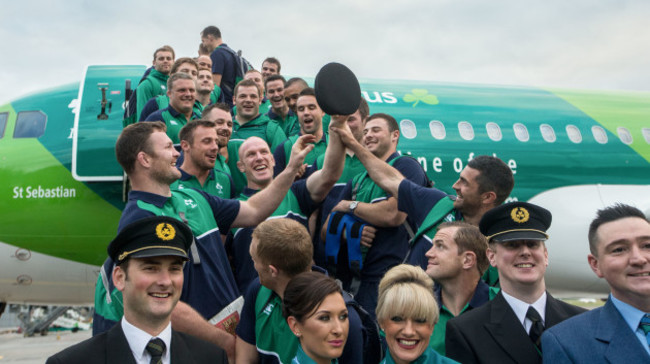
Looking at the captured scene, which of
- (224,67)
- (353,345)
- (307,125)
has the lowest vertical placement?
(353,345)

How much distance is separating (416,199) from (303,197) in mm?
1036

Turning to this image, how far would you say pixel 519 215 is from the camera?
3.38 metres

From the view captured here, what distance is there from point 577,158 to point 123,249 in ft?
32.4

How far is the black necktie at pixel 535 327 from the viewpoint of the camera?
3182mm

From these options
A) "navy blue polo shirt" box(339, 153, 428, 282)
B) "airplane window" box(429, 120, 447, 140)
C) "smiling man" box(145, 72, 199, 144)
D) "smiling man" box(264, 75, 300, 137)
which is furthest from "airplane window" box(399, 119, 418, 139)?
"navy blue polo shirt" box(339, 153, 428, 282)

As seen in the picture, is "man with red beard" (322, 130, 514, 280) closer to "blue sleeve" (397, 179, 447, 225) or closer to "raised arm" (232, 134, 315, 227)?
"blue sleeve" (397, 179, 447, 225)

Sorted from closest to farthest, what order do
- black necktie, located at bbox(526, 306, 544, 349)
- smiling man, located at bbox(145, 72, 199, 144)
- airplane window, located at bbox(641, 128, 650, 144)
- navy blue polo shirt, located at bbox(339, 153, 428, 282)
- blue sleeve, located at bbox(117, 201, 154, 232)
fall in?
black necktie, located at bbox(526, 306, 544, 349) → blue sleeve, located at bbox(117, 201, 154, 232) → navy blue polo shirt, located at bbox(339, 153, 428, 282) → smiling man, located at bbox(145, 72, 199, 144) → airplane window, located at bbox(641, 128, 650, 144)

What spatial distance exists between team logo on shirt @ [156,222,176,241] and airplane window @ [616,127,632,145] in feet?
35.6

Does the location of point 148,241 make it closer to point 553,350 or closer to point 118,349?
point 118,349

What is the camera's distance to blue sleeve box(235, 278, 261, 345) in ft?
11.9

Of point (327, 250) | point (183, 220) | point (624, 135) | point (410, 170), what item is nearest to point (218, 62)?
point (410, 170)

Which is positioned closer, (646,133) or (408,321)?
(408,321)

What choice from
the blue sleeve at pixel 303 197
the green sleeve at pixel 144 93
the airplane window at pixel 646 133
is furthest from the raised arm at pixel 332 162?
the airplane window at pixel 646 133

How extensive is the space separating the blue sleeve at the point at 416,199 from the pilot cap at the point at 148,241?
2.08m
